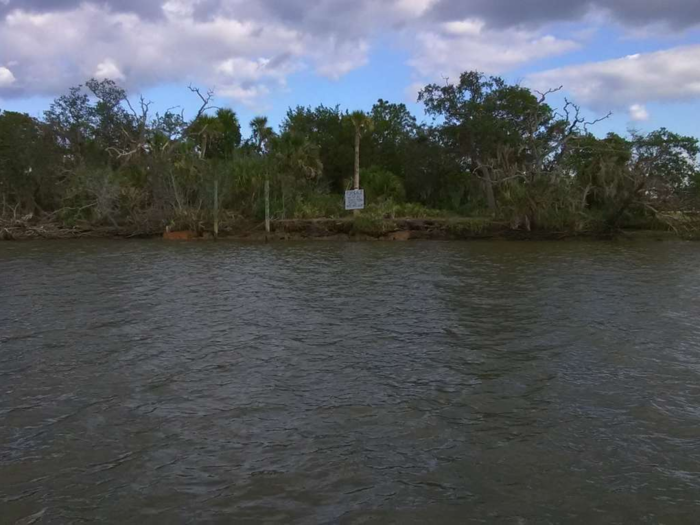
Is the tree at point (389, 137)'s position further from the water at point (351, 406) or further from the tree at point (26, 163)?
the water at point (351, 406)

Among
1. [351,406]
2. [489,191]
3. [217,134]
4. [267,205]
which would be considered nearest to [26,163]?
[217,134]

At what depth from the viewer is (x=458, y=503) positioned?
4.99m

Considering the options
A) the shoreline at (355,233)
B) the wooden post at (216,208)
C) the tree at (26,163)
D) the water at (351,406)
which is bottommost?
the water at (351,406)

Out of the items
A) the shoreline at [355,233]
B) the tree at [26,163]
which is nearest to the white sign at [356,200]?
the shoreline at [355,233]

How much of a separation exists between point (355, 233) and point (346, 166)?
11005mm

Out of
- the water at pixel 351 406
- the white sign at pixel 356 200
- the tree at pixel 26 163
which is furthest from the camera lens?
the tree at pixel 26 163

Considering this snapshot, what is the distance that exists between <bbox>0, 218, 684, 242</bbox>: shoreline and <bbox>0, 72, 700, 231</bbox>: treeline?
68 cm

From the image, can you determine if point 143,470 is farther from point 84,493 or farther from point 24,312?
point 24,312

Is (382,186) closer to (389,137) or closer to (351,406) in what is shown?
(389,137)

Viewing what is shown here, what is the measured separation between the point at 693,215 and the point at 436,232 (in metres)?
14.4

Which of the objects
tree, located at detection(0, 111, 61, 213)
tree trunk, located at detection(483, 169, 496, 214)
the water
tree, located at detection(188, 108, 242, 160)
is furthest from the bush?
the water

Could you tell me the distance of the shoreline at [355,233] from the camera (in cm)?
3425

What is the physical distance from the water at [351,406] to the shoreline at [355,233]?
19216 millimetres

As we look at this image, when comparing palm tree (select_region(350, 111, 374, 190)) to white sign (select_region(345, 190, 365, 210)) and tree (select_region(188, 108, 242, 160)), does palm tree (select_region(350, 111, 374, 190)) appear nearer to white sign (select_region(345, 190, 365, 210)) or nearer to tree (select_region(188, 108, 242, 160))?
white sign (select_region(345, 190, 365, 210))
